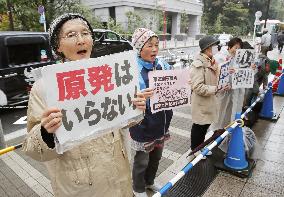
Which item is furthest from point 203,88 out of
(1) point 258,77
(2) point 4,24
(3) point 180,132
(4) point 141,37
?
(2) point 4,24

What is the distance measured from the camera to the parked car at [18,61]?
638cm

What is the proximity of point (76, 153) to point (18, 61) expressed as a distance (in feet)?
20.0

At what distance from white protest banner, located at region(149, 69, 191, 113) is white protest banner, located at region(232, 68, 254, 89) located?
136 cm

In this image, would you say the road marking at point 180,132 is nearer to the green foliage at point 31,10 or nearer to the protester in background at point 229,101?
the protester in background at point 229,101

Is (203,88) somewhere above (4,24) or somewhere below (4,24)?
below

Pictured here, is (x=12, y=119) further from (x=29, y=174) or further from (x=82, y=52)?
(x=82, y=52)

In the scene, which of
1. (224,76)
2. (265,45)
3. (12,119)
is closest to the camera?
(224,76)

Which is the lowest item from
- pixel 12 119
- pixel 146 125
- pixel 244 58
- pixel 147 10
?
pixel 12 119

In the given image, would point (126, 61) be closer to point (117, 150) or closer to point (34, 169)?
point (117, 150)

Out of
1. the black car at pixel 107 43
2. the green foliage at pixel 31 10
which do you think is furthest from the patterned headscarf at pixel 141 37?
the green foliage at pixel 31 10

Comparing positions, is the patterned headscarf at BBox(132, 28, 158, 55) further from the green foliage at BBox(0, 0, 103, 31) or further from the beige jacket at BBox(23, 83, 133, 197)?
the green foliage at BBox(0, 0, 103, 31)

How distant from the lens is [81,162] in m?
1.58

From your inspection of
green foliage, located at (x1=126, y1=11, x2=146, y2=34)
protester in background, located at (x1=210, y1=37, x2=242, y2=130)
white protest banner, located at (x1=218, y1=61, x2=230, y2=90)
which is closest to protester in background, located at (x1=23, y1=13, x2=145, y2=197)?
white protest banner, located at (x1=218, y1=61, x2=230, y2=90)

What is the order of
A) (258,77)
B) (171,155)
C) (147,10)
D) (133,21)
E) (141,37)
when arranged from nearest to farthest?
(141,37) → (171,155) → (258,77) → (133,21) → (147,10)
